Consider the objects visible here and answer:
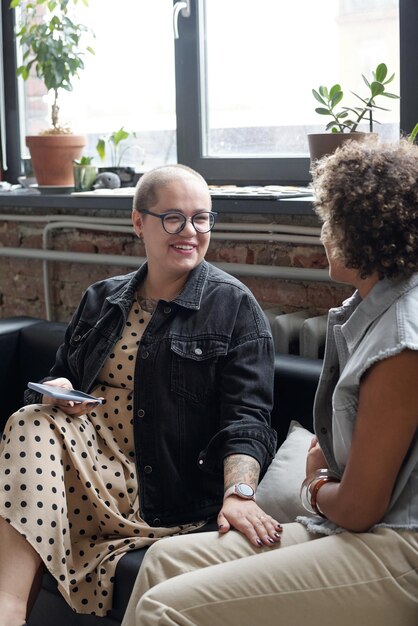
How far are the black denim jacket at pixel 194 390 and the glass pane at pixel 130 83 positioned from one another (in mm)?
1317

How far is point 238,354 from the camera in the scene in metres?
2.22

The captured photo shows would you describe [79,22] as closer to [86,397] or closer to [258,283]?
[258,283]

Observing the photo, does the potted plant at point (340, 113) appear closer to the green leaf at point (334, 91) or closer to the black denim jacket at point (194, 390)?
the green leaf at point (334, 91)

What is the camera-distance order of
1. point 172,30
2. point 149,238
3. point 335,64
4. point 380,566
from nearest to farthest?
point 380,566, point 149,238, point 335,64, point 172,30

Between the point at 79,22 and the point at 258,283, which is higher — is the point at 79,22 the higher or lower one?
the higher one

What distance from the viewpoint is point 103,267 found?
3.44 metres

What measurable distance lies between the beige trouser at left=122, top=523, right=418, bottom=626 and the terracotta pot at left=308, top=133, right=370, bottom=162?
1.31 meters

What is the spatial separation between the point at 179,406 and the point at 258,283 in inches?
31.7

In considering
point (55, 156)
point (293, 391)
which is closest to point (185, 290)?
point (293, 391)

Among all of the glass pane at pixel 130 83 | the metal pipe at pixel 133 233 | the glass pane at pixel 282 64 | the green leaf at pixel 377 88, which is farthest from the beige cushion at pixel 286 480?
the glass pane at pixel 130 83

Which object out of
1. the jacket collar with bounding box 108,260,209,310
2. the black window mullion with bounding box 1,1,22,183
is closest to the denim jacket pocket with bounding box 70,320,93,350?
the jacket collar with bounding box 108,260,209,310

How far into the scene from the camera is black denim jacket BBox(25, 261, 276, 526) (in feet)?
7.26

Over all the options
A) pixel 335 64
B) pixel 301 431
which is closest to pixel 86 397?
pixel 301 431

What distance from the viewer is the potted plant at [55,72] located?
351 cm
